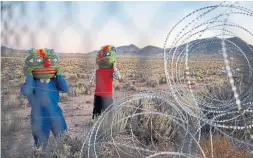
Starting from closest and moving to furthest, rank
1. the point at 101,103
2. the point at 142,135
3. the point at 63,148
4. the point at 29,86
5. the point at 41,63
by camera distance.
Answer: the point at 63,148
the point at 29,86
the point at 41,63
the point at 142,135
the point at 101,103

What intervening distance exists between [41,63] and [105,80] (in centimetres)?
141

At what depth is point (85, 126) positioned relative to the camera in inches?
274

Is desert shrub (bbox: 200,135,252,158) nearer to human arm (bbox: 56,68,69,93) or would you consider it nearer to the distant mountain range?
the distant mountain range

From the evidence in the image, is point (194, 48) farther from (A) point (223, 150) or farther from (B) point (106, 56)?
(B) point (106, 56)

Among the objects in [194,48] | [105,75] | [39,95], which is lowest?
[39,95]

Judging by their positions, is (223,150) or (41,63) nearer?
(223,150)

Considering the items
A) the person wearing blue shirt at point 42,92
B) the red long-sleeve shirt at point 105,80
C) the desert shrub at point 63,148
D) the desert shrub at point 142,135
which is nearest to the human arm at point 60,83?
the person wearing blue shirt at point 42,92

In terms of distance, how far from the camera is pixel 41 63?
5.62 m

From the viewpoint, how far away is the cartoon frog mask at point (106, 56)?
6672 millimetres

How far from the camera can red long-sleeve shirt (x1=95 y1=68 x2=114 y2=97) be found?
22.0 ft

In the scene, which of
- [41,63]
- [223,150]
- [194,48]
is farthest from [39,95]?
[223,150]

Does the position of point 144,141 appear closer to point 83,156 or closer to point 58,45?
point 83,156

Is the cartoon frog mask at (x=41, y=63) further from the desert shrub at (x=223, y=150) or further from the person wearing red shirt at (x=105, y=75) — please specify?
the desert shrub at (x=223, y=150)

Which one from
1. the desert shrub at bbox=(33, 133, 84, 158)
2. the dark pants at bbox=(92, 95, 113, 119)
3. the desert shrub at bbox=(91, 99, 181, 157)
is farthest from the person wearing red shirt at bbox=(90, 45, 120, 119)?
the desert shrub at bbox=(33, 133, 84, 158)
